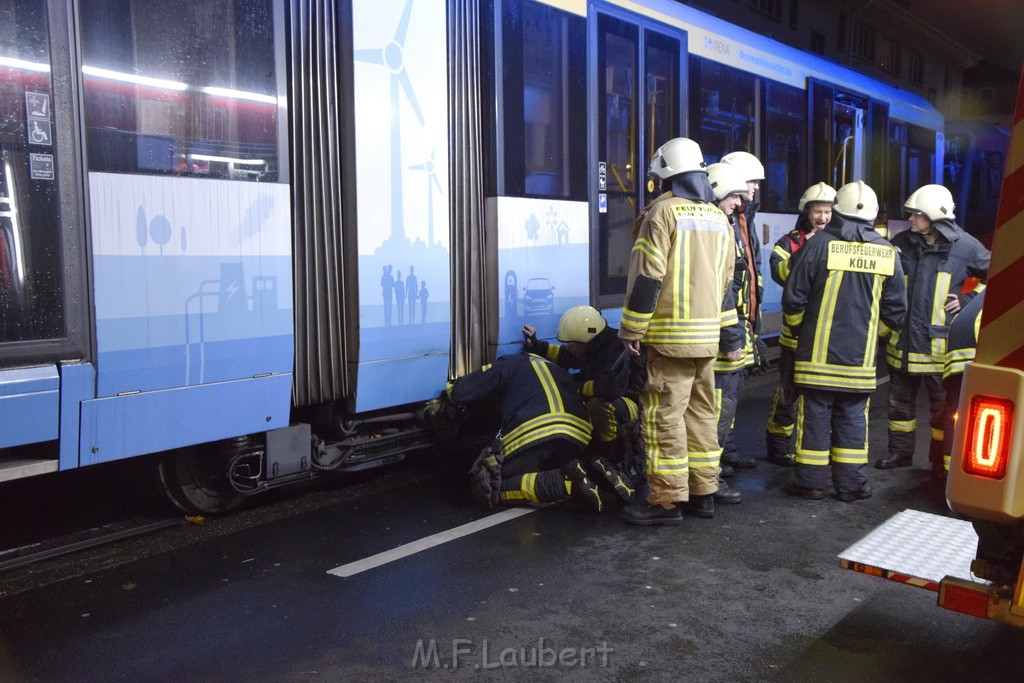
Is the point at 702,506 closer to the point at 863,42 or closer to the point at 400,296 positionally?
the point at 400,296

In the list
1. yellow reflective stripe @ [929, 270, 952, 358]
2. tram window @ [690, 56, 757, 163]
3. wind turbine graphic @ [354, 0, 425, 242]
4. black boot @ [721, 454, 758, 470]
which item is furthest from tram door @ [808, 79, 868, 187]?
wind turbine graphic @ [354, 0, 425, 242]

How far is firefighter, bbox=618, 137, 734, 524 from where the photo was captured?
197 inches

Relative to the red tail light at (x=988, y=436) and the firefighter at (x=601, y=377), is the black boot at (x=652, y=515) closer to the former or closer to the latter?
the firefighter at (x=601, y=377)

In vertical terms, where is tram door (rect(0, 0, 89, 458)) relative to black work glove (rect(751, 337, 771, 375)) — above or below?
above

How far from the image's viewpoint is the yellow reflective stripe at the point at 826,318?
559 centimetres

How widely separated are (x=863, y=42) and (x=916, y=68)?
179 inches

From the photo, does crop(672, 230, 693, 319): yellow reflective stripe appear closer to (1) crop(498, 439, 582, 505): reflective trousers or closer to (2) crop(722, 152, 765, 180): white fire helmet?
(1) crop(498, 439, 582, 505): reflective trousers

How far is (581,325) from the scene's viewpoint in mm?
6238

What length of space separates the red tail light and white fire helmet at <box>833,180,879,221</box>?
3.15 meters

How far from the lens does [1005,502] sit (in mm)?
2615

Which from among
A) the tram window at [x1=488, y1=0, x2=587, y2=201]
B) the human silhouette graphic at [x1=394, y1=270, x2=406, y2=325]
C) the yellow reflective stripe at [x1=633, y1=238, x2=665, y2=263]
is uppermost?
the tram window at [x1=488, y1=0, x2=587, y2=201]

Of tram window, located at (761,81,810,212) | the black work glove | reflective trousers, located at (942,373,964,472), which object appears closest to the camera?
reflective trousers, located at (942,373,964,472)

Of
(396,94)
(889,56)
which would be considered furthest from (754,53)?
(889,56)

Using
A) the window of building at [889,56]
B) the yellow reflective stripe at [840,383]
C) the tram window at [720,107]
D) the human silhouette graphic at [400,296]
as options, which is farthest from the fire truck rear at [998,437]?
the window of building at [889,56]
